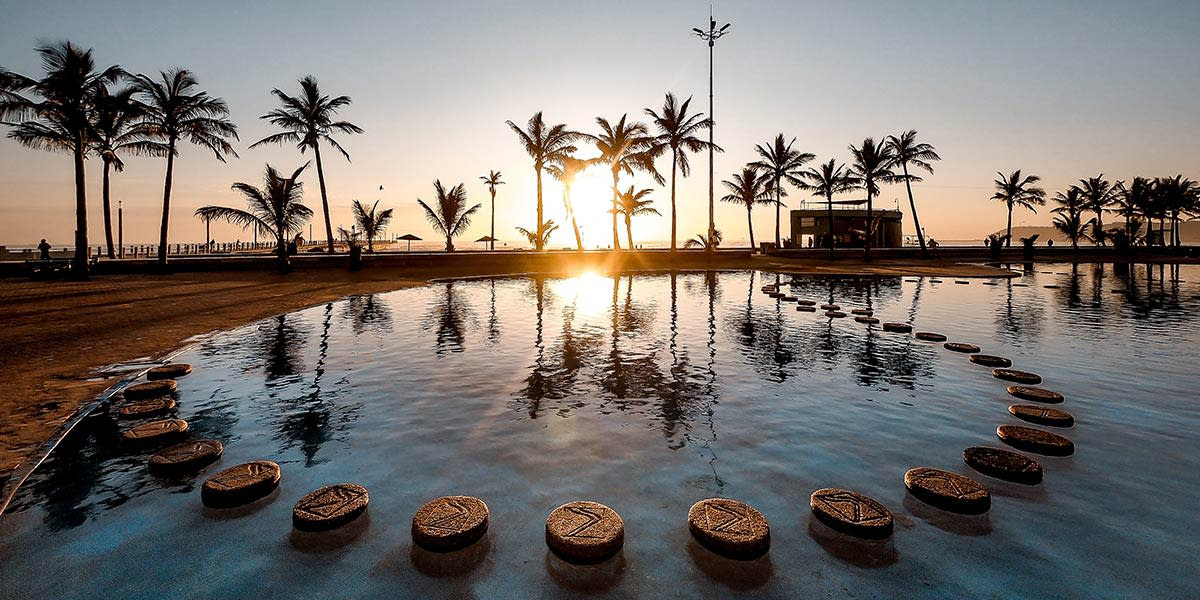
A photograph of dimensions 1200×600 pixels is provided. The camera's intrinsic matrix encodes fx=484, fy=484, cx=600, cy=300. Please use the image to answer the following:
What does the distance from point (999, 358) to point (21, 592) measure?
12.2m

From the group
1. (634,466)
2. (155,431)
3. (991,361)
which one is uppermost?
(991,361)

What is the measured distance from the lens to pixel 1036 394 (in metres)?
6.67

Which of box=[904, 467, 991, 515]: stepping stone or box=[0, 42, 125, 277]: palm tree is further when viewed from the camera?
box=[0, 42, 125, 277]: palm tree

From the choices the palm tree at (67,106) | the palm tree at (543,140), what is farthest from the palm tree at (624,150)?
the palm tree at (67,106)

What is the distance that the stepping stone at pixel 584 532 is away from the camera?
11.0ft

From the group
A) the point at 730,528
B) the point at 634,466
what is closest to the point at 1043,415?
the point at 730,528

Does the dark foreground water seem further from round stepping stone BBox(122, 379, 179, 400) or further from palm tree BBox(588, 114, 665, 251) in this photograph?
palm tree BBox(588, 114, 665, 251)

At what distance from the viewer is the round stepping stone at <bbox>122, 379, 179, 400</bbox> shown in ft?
21.8

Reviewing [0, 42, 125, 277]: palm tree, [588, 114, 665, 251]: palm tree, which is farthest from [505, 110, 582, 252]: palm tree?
[0, 42, 125, 277]: palm tree

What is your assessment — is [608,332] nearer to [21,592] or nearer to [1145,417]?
[1145,417]

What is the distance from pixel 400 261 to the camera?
3116cm

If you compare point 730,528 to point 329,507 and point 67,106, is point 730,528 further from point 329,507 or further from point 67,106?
point 67,106

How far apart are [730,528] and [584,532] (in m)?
1.07

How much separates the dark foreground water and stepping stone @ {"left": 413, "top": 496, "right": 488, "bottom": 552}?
12 cm
